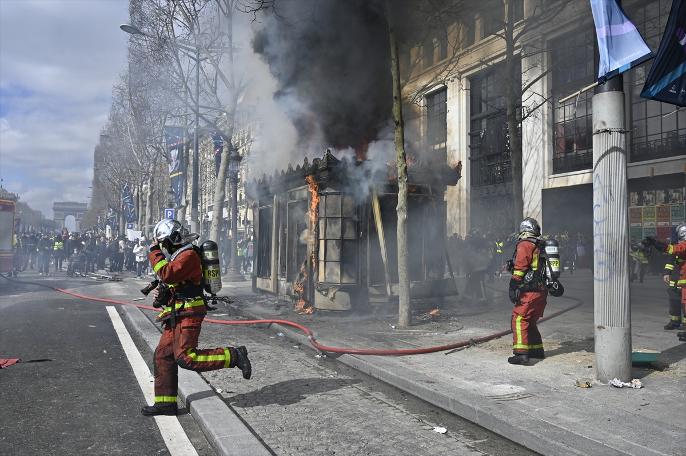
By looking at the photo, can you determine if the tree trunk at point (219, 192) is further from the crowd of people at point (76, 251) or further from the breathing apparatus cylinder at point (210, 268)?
the breathing apparatus cylinder at point (210, 268)

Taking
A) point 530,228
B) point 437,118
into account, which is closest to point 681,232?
point 530,228

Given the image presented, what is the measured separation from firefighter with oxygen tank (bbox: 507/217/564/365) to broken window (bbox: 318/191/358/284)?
391cm

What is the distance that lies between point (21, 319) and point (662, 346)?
9601 mm

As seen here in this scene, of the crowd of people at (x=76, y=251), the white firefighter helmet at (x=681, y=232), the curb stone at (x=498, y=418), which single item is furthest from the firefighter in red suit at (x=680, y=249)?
the crowd of people at (x=76, y=251)

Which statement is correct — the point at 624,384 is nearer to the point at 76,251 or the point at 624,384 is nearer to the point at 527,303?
the point at 527,303

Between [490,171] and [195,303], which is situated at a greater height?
[490,171]

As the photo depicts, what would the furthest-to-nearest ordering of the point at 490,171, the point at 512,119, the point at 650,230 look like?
1. the point at 490,171
2. the point at 650,230
3. the point at 512,119

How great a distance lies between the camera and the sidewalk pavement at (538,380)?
11.0 feet

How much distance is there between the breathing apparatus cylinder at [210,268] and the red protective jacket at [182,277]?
0.08 m

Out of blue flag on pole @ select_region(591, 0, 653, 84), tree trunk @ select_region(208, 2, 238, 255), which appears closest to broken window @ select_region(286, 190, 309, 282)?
blue flag on pole @ select_region(591, 0, 653, 84)

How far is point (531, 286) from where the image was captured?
5.48 meters

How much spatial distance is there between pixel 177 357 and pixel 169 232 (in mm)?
974

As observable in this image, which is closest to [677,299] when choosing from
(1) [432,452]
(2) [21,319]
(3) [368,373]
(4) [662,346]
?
(4) [662,346]

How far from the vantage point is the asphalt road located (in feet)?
11.1
